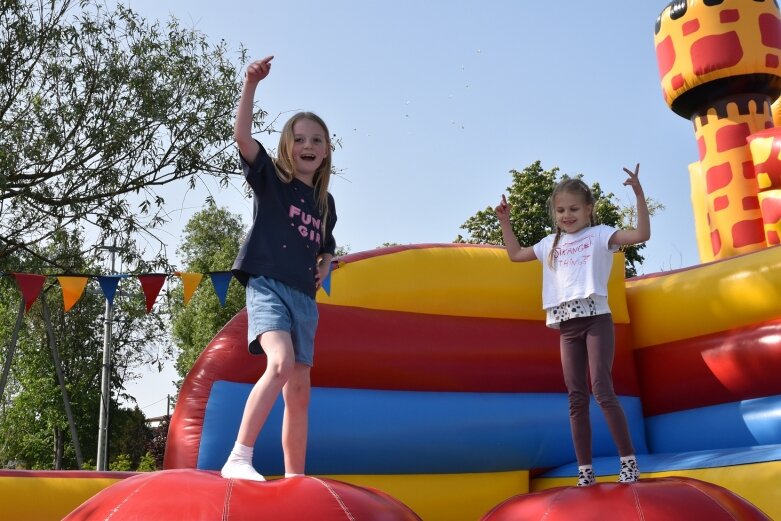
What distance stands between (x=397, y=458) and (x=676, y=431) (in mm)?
1632

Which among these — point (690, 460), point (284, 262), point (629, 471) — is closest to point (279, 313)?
point (284, 262)

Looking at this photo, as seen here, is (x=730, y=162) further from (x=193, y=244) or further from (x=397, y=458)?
(x=193, y=244)

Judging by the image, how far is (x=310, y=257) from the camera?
2.73m

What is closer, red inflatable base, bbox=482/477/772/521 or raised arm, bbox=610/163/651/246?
red inflatable base, bbox=482/477/772/521

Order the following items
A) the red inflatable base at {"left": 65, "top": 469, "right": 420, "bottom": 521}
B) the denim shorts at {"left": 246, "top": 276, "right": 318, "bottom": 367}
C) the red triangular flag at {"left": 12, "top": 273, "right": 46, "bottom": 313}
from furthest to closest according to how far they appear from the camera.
Result: the red triangular flag at {"left": 12, "top": 273, "right": 46, "bottom": 313}
the denim shorts at {"left": 246, "top": 276, "right": 318, "bottom": 367}
the red inflatable base at {"left": 65, "top": 469, "right": 420, "bottom": 521}

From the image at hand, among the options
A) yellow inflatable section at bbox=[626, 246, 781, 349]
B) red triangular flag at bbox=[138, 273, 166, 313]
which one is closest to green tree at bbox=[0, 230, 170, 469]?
red triangular flag at bbox=[138, 273, 166, 313]

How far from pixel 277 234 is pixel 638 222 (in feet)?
4.60

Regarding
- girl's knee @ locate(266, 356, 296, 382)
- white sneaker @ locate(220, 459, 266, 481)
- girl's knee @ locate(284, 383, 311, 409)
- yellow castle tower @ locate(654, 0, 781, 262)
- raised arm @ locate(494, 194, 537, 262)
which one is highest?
yellow castle tower @ locate(654, 0, 781, 262)

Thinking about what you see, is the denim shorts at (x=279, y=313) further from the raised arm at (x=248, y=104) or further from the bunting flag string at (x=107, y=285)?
the bunting flag string at (x=107, y=285)

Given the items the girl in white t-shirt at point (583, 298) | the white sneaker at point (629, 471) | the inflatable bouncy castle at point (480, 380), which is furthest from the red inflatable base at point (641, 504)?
the inflatable bouncy castle at point (480, 380)

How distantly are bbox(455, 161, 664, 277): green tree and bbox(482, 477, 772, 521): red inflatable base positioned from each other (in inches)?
639

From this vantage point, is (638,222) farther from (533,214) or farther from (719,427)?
Answer: (533,214)

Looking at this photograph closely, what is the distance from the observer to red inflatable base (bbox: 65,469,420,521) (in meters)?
1.94

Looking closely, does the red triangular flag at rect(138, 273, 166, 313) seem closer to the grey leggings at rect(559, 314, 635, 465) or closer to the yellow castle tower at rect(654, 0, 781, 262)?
the grey leggings at rect(559, 314, 635, 465)
